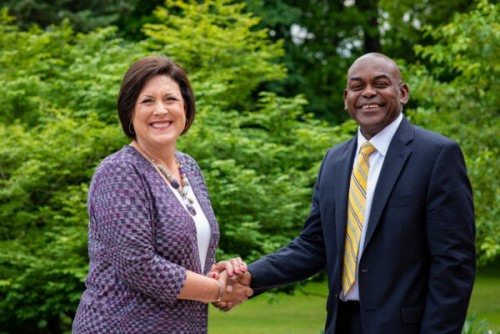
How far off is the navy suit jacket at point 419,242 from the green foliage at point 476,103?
5.72m

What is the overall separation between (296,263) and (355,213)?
672mm

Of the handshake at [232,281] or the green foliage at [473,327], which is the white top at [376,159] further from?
the green foliage at [473,327]

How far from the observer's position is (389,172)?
350 centimetres

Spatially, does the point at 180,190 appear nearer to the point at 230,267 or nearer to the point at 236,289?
the point at 230,267

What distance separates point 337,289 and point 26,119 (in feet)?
27.0

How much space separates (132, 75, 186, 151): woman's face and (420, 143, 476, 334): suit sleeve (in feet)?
3.92

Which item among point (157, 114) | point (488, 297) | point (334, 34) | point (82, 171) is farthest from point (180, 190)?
point (334, 34)

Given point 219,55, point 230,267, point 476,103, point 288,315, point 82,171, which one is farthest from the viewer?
point 288,315

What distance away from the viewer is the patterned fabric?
3.36m

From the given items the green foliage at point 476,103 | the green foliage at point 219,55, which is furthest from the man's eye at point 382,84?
the green foliage at point 219,55

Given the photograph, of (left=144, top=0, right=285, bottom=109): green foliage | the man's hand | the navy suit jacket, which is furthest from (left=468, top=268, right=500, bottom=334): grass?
the navy suit jacket

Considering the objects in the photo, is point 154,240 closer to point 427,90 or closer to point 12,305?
point 12,305

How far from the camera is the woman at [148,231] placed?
3.37 metres

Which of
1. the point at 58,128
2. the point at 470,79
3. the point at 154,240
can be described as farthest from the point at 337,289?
the point at 470,79
